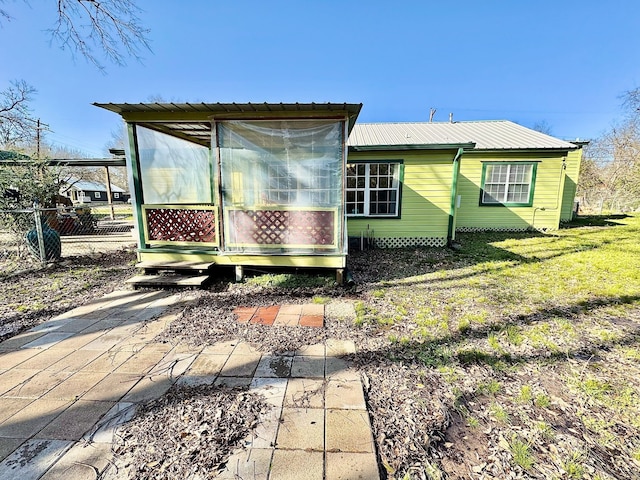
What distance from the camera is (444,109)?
1670 centimetres

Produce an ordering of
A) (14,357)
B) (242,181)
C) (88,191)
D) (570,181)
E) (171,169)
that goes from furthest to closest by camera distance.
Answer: (88,191), (570,181), (171,169), (242,181), (14,357)

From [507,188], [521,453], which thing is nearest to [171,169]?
[521,453]

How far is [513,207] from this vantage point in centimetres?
998

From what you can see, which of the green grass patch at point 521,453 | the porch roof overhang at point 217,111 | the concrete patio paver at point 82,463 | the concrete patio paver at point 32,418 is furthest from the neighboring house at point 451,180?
the concrete patio paver at point 82,463

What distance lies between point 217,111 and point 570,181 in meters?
13.9

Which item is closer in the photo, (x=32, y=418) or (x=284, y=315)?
(x=32, y=418)

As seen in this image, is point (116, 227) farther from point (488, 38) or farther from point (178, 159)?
point (488, 38)

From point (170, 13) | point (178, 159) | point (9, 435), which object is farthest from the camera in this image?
point (170, 13)

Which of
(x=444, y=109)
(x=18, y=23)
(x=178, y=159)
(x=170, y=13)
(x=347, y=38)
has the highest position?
(x=347, y=38)

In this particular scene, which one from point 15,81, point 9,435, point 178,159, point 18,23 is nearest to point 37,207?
point 178,159

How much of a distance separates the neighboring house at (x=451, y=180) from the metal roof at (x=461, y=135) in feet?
0.11

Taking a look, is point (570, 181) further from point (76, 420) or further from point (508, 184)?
point (76, 420)

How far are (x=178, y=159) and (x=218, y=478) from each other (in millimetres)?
6148

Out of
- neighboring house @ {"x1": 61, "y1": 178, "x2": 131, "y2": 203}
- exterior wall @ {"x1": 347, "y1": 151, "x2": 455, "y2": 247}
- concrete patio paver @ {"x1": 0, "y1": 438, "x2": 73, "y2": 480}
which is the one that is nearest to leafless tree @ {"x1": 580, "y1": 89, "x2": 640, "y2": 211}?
exterior wall @ {"x1": 347, "y1": 151, "x2": 455, "y2": 247}
